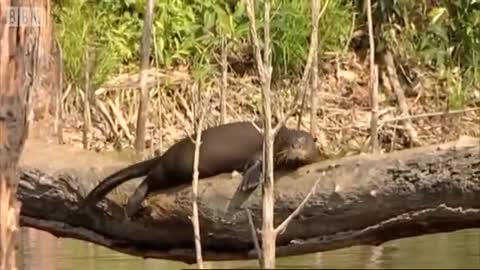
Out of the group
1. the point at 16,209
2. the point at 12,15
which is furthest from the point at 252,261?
the point at 12,15

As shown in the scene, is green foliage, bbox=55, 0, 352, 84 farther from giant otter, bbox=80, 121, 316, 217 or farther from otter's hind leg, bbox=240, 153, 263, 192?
otter's hind leg, bbox=240, 153, 263, 192

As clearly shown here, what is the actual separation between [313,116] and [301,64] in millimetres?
1984

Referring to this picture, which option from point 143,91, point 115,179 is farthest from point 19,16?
point 143,91

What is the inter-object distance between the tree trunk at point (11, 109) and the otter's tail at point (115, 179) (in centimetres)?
65

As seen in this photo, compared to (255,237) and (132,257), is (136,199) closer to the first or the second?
(255,237)

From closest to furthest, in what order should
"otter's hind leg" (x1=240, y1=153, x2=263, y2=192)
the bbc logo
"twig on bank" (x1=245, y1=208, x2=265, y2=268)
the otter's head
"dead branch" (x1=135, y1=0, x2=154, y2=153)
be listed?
"twig on bank" (x1=245, y1=208, x2=265, y2=268) → the bbc logo → "otter's hind leg" (x1=240, y1=153, x2=263, y2=192) → the otter's head → "dead branch" (x1=135, y1=0, x2=154, y2=153)

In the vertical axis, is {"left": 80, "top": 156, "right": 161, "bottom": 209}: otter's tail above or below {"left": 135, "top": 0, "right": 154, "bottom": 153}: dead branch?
below

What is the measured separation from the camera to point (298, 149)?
16.9 ft

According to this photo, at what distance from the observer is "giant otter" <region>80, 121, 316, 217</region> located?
204 inches

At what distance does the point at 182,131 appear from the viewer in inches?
404

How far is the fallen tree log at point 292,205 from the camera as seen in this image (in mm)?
4551

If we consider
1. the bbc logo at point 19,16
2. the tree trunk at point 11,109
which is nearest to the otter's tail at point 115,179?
the tree trunk at point 11,109

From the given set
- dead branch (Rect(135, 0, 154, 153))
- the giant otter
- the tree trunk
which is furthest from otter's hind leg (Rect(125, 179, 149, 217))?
dead branch (Rect(135, 0, 154, 153))

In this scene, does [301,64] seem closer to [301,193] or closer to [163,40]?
[163,40]
